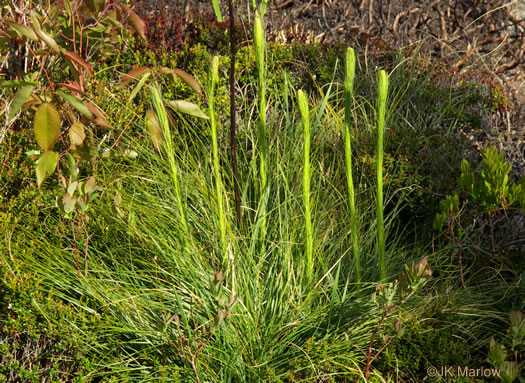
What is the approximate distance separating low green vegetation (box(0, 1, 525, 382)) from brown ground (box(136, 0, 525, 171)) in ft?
3.30

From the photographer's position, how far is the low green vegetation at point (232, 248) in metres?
2.46

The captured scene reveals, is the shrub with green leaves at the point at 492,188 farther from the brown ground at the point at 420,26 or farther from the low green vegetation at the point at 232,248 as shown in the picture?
the brown ground at the point at 420,26

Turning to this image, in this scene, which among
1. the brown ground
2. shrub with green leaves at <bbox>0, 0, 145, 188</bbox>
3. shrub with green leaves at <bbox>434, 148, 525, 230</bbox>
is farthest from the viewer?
the brown ground

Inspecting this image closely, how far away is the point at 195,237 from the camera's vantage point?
3088mm

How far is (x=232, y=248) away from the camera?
9.61ft

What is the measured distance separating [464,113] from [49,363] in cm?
285

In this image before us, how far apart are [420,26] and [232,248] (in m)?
3.15

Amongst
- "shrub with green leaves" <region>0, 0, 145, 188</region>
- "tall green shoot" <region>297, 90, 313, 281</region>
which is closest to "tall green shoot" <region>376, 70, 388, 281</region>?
"tall green shoot" <region>297, 90, 313, 281</region>

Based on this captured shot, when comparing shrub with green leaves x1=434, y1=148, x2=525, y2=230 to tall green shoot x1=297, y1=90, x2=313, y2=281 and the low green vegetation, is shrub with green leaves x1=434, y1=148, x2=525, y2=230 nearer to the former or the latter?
the low green vegetation

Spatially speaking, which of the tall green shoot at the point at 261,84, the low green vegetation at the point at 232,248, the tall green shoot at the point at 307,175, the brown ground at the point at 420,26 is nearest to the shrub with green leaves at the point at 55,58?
the low green vegetation at the point at 232,248

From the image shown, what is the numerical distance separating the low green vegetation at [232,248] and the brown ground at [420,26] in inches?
39.6

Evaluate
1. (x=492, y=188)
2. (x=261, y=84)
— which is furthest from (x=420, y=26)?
(x=261, y=84)

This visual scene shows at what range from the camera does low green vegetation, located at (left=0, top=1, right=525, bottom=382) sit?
246cm

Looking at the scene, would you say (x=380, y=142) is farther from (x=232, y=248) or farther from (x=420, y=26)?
(x=420, y=26)
